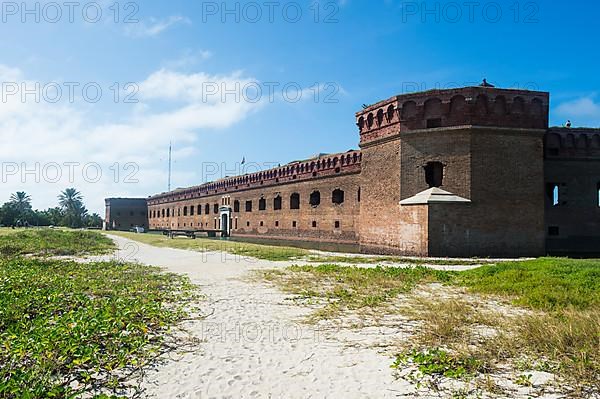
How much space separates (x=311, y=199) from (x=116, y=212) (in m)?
43.2

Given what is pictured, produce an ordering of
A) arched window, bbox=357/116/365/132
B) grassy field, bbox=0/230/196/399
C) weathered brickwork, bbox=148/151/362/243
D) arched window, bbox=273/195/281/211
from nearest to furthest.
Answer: grassy field, bbox=0/230/196/399 → arched window, bbox=357/116/365/132 → weathered brickwork, bbox=148/151/362/243 → arched window, bbox=273/195/281/211

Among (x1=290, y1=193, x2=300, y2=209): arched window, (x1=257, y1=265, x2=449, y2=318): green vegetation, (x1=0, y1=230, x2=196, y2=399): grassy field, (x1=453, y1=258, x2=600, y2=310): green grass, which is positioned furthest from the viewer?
(x1=290, y1=193, x2=300, y2=209): arched window

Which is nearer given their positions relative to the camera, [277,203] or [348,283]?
[348,283]

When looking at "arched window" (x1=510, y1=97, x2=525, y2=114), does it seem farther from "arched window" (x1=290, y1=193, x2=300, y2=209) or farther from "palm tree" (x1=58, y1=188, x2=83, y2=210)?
"palm tree" (x1=58, y1=188, x2=83, y2=210)

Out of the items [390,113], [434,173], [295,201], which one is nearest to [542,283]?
[434,173]

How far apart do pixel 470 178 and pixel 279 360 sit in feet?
44.8

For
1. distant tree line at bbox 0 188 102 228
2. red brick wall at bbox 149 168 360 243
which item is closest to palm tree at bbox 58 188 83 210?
distant tree line at bbox 0 188 102 228

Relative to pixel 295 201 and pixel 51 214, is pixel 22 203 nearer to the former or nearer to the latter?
pixel 51 214

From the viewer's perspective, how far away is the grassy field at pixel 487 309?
424cm

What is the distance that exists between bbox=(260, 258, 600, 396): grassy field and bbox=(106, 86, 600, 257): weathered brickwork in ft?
17.4

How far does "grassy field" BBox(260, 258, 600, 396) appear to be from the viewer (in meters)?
4.24

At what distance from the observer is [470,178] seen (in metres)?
16.1

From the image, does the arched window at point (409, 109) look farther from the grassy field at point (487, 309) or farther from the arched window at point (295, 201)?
the arched window at point (295, 201)

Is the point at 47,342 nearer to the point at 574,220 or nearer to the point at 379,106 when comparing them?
the point at 379,106
